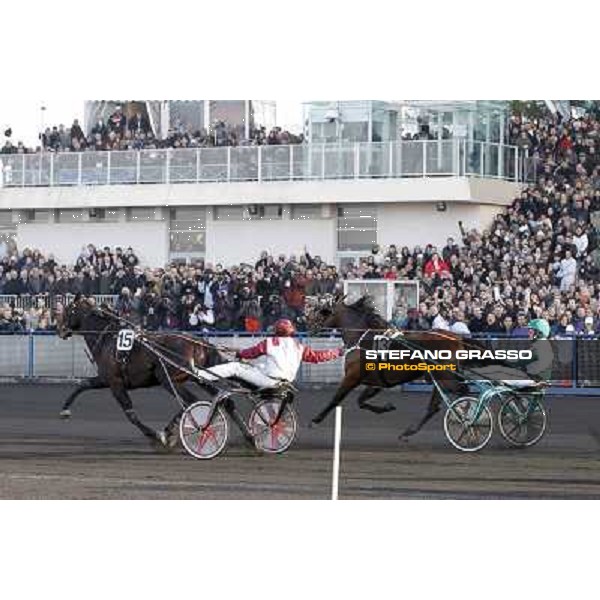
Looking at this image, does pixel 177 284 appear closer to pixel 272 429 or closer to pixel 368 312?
pixel 368 312

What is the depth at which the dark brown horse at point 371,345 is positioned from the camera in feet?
61.9

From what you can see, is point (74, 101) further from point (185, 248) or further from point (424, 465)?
point (424, 465)

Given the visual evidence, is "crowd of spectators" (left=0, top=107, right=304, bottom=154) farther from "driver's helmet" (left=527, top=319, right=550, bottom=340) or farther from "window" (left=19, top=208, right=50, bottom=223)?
"driver's helmet" (left=527, top=319, right=550, bottom=340)

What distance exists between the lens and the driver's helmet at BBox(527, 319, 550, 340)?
65.7ft

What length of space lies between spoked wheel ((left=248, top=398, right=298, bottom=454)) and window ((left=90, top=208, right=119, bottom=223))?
4.00m

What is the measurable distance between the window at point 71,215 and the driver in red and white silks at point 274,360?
403 cm

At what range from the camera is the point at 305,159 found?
20.4 meters

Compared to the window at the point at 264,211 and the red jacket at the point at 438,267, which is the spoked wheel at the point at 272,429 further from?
the window at the point at 264,211

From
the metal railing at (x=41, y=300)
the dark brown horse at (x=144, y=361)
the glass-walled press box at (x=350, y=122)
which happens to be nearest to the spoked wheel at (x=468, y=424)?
the dark brown horse at (x=144, y=361)

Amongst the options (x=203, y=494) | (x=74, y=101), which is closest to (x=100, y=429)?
(x=74, y=101)

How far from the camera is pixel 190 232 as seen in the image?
2022cm

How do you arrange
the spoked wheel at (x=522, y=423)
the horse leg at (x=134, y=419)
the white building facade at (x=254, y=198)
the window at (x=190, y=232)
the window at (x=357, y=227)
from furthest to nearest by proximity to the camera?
the window at (x=190, y=232) < the white building facade at (x=254, y=198) < the window at (x=357, y=227) < the spoked wheel at (x=522, y=423) < the horse leg at (x=134, y=419)

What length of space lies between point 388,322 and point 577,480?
3.91 meters

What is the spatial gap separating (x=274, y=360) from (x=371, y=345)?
2151 mm
